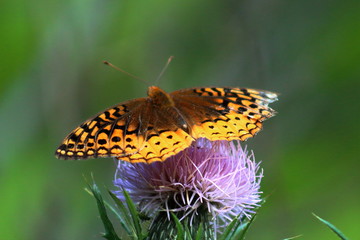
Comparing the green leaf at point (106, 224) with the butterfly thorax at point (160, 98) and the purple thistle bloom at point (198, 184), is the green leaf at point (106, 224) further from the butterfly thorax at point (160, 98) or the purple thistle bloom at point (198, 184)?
the butterfly thorax at point (160, 98)

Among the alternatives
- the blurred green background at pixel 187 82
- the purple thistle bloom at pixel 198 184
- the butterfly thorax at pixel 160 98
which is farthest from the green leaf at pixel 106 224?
the blurred green background at pixel 187 82

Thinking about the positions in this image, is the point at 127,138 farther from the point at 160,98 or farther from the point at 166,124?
the point at 160,98

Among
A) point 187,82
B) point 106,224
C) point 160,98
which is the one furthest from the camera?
point 187,82

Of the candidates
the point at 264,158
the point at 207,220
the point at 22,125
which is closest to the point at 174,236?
the point at 207,220

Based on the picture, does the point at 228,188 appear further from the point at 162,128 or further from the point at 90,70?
the point at 90,70

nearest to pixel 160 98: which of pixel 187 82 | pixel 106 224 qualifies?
pixel 106 224

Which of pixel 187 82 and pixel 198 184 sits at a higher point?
pixel 198 184

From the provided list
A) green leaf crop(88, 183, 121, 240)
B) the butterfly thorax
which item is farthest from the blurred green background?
green leaf crop(88, 183, 121, 240)
